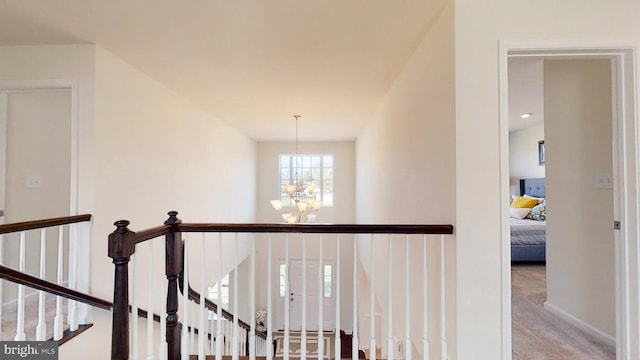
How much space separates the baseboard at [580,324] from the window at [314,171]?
5.44m

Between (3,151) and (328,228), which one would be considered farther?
(3,151)

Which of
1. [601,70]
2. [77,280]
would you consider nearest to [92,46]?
[77,280]

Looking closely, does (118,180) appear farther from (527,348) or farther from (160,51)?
(527,348)

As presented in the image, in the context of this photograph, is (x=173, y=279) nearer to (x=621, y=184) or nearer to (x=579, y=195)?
(x=621, y=184)

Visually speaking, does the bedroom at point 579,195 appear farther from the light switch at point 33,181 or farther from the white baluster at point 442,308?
the light switch at point 33,181

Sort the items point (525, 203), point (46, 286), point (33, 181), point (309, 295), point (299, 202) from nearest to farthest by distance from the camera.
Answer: point (46, 286)
point (33, 181)
point (299, 202)
point (525, 203)
point (309, 295)

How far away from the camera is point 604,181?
221 centimetres

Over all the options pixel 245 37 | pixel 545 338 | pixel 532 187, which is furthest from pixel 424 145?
pixel 532 187

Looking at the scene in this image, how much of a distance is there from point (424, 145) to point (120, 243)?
202 centimetres

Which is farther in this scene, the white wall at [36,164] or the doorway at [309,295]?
the doorway at [309,295]

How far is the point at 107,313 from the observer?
2.43 meters

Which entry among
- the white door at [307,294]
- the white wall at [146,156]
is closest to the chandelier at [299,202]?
the white wall at [146,156]

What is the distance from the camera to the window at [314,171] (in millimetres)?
7770

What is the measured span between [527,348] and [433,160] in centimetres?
147
